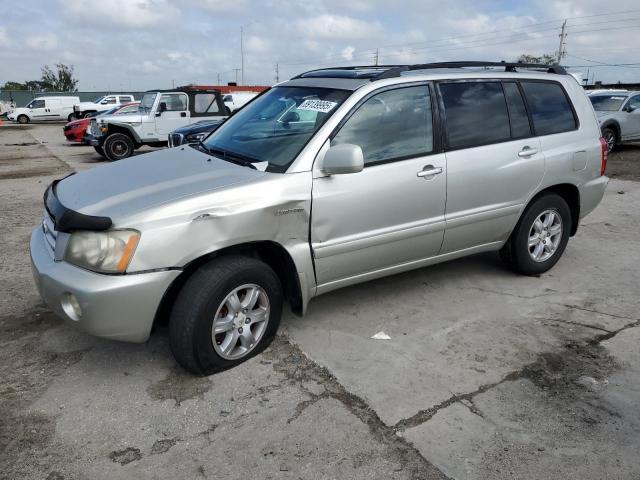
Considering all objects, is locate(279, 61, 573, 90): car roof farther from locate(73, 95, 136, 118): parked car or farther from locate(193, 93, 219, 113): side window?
locate(73, 95, 136, 118): parked car

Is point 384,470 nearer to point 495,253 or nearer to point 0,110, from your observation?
point 495,253

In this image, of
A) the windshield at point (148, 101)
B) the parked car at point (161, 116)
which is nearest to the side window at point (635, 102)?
the parked car at point (161, 116)

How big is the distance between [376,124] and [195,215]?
1455 mm

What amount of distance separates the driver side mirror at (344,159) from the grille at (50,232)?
1.68 meters

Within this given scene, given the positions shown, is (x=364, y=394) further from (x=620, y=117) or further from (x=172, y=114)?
(x=620, y=117)

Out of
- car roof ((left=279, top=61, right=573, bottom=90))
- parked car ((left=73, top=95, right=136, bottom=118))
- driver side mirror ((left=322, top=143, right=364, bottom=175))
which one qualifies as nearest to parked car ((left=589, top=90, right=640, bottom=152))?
car roof ((left=279, top=61, right=573, bottom=90))

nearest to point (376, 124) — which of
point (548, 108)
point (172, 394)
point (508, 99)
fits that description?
point (508, 99)

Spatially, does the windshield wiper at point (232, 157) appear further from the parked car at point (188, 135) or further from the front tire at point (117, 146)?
the front tire at point (117, 146)

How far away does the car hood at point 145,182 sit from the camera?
3.01 m

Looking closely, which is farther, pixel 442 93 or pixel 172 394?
pixel 442 93

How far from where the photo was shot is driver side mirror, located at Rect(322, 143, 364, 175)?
325 centimetres

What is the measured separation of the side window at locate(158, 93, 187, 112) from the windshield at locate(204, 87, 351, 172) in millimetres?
9092

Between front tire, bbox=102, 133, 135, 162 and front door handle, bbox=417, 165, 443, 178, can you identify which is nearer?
front door handle, bbox=417, 165, 443, 178

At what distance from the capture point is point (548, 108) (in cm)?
457
